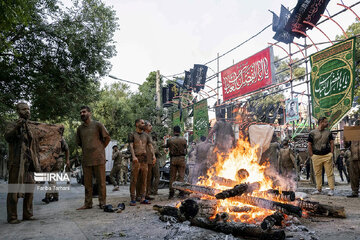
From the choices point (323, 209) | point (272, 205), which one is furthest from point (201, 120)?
point (272, 205)

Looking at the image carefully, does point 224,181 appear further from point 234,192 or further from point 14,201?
point 14,201

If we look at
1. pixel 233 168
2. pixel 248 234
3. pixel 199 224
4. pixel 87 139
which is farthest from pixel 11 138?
pixel 233 168

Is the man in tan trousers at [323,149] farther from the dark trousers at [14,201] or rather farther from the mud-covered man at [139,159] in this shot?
the dark trousers at [14,201]

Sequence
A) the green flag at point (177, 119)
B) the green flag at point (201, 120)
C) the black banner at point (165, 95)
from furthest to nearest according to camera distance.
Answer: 1. the black banner at point (165, 95)
2. the green flag at point (177, 119)
3. the green flag at point (201, 120)

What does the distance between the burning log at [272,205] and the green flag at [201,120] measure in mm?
11564

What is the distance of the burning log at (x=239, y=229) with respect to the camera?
3145 mm

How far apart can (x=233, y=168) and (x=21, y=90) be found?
11210 millimetres

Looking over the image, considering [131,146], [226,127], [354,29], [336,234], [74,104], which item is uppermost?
[354,29]

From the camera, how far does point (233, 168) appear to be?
6.52 m

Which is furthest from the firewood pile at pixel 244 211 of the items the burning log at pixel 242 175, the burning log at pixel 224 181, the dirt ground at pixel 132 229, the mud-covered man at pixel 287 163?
the mud-covered man at pixel 287 163

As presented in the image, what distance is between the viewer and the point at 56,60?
13.6m

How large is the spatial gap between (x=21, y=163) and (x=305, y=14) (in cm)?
1093

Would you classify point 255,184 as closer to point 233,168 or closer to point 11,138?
point 233,168

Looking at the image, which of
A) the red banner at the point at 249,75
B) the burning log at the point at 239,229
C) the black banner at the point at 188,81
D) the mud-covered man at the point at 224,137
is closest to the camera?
the burning log at the point at 239,229
